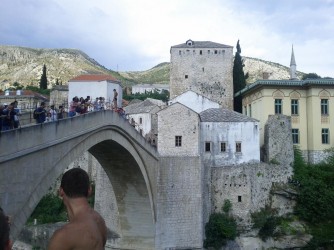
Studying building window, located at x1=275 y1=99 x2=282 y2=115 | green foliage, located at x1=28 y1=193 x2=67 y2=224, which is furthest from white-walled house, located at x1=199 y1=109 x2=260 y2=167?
green foliage, located at x1=28 y1=193 x2=67 y2=224

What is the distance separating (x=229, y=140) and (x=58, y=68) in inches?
3647

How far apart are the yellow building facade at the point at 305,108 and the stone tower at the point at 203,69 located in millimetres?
9234

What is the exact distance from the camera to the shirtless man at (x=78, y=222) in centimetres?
387

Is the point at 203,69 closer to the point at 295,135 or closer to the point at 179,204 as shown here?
the point at 295,135

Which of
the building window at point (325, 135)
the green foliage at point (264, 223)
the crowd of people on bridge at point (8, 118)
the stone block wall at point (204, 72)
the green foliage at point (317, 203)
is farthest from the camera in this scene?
the stone block wall at point (204, 72)

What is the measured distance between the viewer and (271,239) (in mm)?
28547

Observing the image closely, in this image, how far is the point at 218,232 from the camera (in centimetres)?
2733

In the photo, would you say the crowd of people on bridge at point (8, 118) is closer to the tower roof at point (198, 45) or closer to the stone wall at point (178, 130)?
the stone wall at point (178, 130)

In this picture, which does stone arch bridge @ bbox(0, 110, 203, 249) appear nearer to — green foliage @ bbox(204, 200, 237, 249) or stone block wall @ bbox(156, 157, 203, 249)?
stone block wall @ bbox(156, 157, 203, 249)

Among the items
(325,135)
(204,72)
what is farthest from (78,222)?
(204,72)

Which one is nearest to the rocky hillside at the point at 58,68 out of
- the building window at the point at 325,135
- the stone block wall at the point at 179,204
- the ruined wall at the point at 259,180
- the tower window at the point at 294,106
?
the tower window at the point at 294,106

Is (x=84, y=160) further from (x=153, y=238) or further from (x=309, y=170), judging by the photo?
(x=309, y=170)

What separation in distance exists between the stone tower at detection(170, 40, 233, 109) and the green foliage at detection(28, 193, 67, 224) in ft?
50.4

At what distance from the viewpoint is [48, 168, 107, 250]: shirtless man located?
3.87 m
